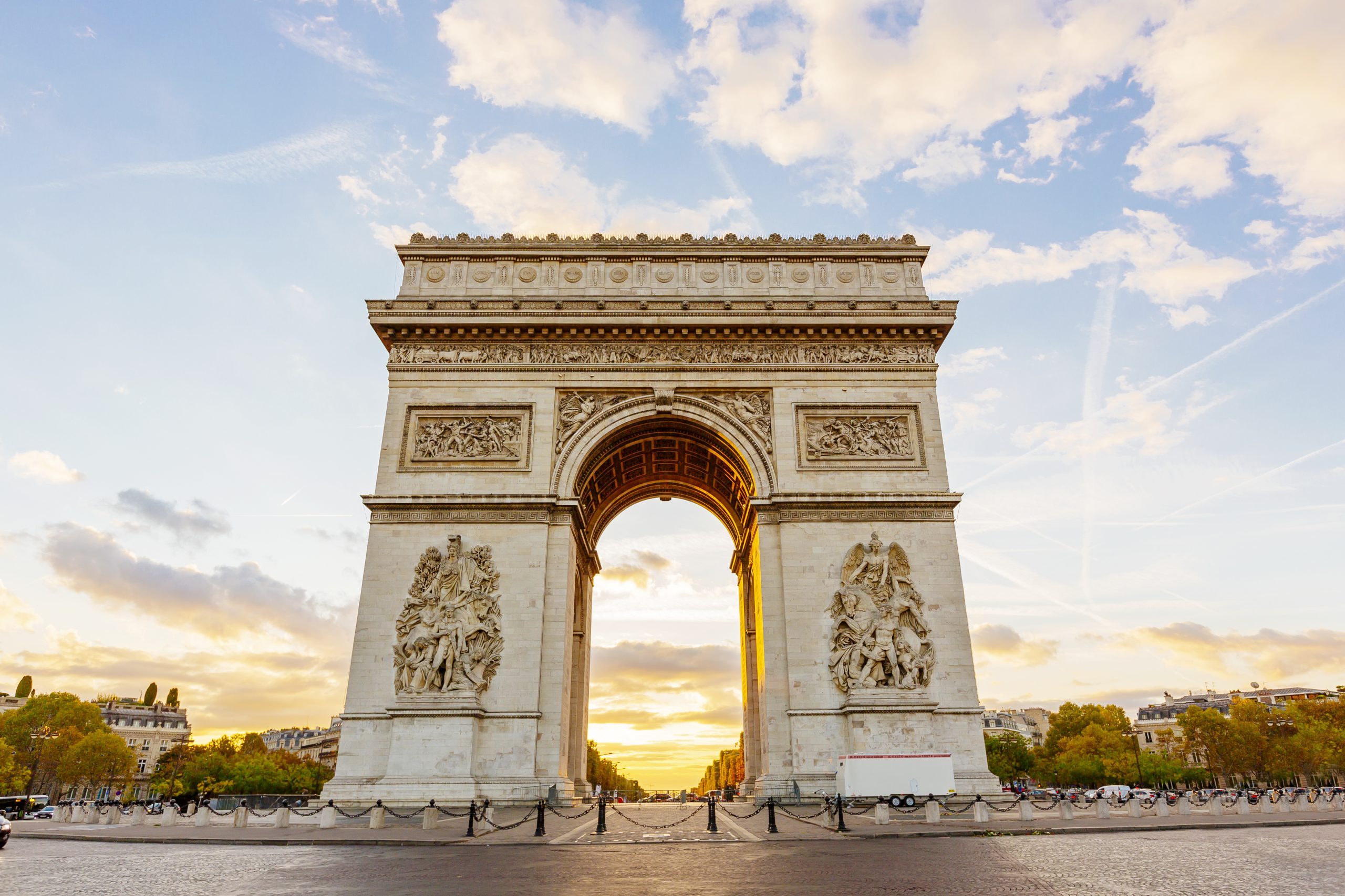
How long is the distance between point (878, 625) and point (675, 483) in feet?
38.4

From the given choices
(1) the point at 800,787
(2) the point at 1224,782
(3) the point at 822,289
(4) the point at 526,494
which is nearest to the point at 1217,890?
(1) the point at 800,787

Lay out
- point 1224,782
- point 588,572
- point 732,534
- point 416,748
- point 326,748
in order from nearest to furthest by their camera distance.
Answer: point 416,748
point 588,572
point 732,534
point 1224,782
point 326,748

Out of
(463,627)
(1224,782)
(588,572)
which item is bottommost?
(1224,782)

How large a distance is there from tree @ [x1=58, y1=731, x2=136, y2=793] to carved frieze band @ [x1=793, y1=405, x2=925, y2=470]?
66970mm

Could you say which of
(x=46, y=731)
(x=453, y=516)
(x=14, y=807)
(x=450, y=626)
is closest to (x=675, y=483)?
(x=453, y=516)

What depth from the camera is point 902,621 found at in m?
22.1

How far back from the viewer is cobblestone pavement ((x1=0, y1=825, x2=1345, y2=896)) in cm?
807

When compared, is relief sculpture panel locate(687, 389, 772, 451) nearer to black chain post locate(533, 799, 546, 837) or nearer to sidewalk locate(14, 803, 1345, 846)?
sidewalk locate(14, 803, 1345, 846)

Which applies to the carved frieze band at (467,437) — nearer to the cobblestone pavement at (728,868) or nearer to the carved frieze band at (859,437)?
the carved frieze band at (859,437)

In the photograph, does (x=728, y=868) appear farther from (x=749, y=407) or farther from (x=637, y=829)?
(x=749, y=407)

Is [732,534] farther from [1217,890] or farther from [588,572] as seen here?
[1217,890]

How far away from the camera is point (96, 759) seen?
64188 mm

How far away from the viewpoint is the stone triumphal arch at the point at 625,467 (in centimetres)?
2103

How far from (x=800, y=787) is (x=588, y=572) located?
38.9ft
